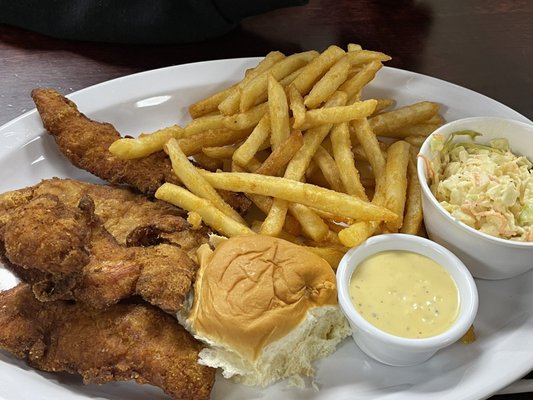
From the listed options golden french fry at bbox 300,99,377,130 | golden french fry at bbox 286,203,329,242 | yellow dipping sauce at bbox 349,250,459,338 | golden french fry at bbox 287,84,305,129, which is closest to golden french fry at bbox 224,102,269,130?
golden french fry at bbox 287,84,305,129

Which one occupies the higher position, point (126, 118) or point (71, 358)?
point (126, 118)

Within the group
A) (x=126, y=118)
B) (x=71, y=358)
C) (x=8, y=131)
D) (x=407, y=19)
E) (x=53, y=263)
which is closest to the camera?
(x=53, y=263)

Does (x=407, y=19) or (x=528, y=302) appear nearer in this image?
(x=528, y=302)

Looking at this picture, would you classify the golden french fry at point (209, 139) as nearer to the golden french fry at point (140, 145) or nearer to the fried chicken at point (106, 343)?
the golden french fry at point (140, 145)

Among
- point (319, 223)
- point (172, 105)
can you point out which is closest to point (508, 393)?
point (319, 223)

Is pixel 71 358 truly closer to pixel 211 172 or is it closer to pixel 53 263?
pixel 53 263

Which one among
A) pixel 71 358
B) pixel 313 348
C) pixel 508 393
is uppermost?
pixel 71 358

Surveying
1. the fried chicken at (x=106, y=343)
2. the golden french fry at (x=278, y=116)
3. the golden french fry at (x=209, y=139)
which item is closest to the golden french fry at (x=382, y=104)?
the golden french fry at (x=278, y=116)
